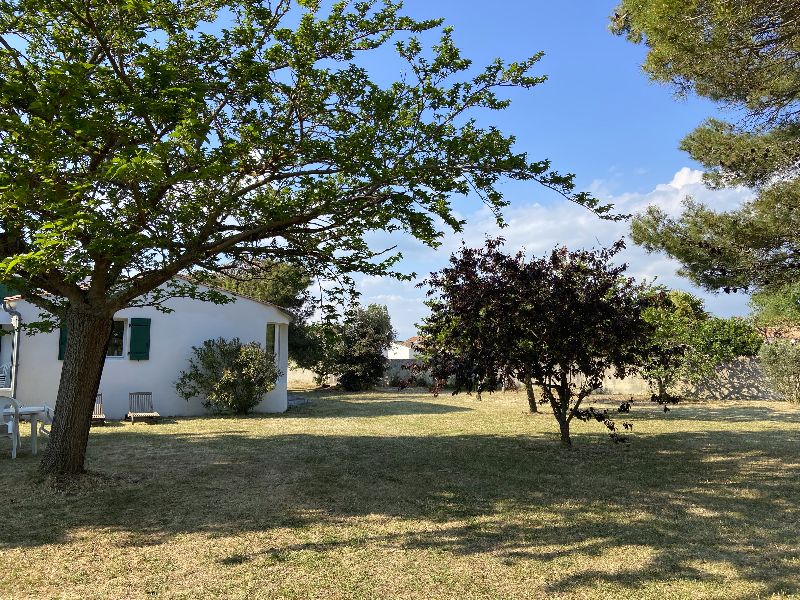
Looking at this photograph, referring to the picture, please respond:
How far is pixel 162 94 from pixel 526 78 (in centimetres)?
421

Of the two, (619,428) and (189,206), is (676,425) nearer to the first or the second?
(619,428)

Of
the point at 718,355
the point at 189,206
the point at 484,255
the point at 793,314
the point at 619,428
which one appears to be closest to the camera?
the point at 189,206

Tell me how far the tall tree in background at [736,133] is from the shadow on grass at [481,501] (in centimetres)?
335

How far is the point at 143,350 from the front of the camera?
14.7m

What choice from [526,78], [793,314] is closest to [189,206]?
[526,78]

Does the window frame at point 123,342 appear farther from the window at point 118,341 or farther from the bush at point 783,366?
the bush at point 783,366

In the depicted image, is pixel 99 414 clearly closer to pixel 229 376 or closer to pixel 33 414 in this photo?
pixel 229 376

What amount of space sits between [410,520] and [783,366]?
692 inches

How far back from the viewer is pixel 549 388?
29.8 ft

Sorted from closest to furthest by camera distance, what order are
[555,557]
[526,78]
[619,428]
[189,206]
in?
[555,557], [189,206], [526,78], [619,428]

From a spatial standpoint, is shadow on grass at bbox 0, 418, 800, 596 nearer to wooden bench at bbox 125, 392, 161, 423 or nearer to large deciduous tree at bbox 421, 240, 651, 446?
large deciduous tree at bbox 421, 240, 651, 446

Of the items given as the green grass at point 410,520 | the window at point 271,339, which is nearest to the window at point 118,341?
the window at point 271,339

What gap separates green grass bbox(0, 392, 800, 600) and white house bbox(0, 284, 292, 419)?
449 centimetres

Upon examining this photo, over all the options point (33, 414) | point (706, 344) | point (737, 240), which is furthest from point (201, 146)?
point (706, 344)
